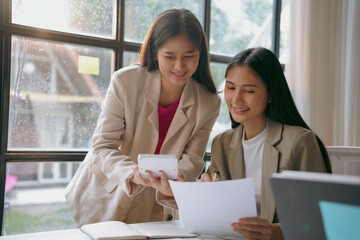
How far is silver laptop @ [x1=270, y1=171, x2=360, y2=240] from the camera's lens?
630mm

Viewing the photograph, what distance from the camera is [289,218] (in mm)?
734

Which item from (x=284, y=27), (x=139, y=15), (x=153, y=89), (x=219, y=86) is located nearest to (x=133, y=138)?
(x=153, y=89)

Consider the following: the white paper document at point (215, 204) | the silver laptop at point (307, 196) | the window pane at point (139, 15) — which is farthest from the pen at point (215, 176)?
the window pane at point (139, 15)

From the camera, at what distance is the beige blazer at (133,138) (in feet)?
6.11

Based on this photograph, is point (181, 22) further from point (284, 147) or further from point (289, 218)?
point (289, 218)

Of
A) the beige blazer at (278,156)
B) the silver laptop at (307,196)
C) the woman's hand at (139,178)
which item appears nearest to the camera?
the silver laptop at (307,196)

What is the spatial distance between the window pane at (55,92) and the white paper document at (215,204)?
1.87 m

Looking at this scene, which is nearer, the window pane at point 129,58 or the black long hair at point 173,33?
the black long hair at point 173,33

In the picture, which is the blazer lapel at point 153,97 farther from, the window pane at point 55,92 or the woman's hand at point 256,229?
the window pane at point 55,92

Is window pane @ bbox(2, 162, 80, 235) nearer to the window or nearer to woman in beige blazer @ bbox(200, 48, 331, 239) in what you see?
the window

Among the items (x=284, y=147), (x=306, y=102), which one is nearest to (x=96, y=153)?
(x=284, y=147)

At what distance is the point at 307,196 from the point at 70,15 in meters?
2.61

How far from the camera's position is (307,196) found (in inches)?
26.9

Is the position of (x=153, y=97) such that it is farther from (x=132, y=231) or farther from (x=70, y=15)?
(x=70, y=15)
